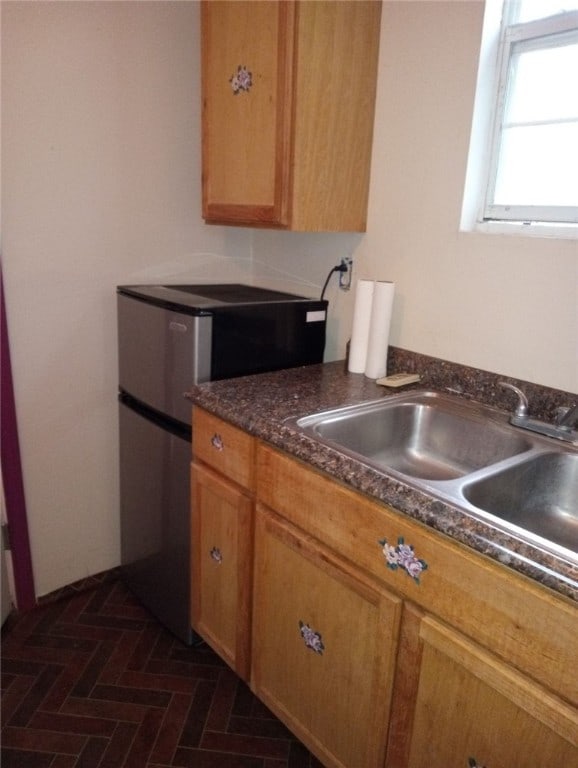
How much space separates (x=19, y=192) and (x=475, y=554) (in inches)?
68.6

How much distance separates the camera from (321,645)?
1.39m

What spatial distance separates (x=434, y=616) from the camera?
3.63 ft

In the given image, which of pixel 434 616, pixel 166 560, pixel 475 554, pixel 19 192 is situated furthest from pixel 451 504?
pixel 19 192

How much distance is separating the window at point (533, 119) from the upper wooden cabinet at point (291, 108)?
393mm

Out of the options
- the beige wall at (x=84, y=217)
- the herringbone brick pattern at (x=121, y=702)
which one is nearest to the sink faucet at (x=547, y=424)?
the herringbone brick pattern at (x=121, y=702)

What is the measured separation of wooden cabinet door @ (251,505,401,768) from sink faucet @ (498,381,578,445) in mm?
587

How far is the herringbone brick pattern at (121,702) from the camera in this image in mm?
1638

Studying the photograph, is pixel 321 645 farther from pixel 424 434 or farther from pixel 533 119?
pixel 533 119

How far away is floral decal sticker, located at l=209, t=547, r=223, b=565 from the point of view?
1.71 m

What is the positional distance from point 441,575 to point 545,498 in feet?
1.49

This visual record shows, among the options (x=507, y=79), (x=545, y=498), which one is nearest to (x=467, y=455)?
(x=545, y=498)

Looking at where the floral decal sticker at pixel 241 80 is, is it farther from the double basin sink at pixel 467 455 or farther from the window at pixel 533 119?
the double basin sink at pixel 467 455

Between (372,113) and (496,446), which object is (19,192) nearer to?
(372,113)

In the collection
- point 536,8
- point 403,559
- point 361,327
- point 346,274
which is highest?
point 536,8
